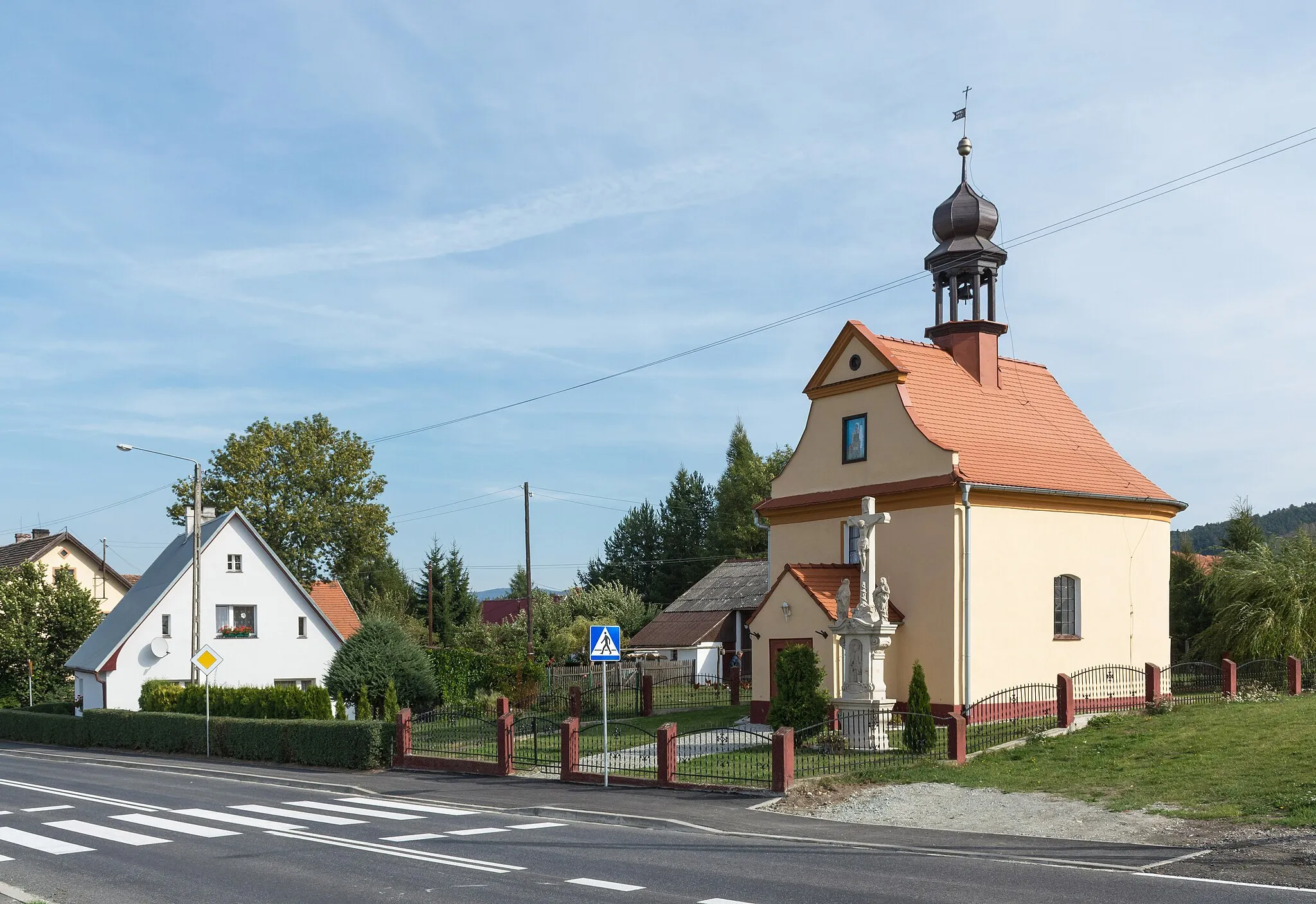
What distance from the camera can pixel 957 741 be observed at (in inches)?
811

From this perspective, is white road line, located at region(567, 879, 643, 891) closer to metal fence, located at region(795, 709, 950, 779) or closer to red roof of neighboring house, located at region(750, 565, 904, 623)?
metal fence, located at region(795, 709, 950, 779)

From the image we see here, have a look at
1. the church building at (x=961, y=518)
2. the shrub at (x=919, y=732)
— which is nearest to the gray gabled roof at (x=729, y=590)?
the church building at (x=961, y=518)

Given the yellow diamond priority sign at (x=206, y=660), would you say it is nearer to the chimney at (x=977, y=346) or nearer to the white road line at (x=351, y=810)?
the white road line at (x=351, y=810)

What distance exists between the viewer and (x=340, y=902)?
11398 mm

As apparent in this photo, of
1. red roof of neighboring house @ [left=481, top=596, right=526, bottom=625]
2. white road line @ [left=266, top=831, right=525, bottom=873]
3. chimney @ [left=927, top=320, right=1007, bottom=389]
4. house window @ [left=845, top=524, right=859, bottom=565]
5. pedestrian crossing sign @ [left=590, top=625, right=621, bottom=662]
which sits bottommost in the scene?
red roof of neighboring house @ [left=481, top=596, right=526, bottom=625]

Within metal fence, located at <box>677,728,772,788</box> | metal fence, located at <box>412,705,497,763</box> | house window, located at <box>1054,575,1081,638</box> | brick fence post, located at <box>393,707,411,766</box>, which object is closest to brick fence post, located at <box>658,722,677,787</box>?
metal fence, located at <box>677,728,772,788</box>

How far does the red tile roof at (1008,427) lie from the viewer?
27.5 metres

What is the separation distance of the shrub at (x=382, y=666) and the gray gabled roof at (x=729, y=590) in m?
21.0

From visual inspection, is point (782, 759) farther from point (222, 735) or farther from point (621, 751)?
point (222, 735)

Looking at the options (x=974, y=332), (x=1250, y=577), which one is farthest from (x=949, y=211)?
(x=1250, y=577)

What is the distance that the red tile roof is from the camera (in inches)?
1083

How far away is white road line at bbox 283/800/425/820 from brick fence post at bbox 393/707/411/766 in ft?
16.9

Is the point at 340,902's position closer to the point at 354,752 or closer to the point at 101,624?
the point at 354,752

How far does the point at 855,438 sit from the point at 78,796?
18.2 m
